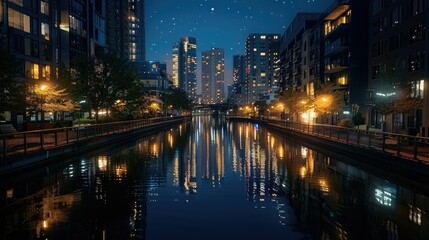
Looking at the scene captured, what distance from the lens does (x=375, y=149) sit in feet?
70.0

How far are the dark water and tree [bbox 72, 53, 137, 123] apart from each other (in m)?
28.4

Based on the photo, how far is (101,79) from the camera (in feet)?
161

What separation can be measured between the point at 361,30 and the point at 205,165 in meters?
40.5

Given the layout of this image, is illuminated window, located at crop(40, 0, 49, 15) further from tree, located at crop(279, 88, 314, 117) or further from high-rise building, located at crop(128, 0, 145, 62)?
high-rise building, located at crop(128, 0, 145, 62)

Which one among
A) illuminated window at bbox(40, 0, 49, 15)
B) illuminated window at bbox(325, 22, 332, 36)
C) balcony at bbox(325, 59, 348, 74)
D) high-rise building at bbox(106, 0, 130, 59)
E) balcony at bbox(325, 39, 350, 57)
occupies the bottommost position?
balcony at bbox(325, 59, 348, 74)

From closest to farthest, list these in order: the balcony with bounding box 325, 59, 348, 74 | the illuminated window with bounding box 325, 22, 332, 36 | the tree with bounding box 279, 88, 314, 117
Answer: the balcony with bounding box 325, 59, 348, 74 < the tree with bounding box 279, 88, 314, 117 < the illuminated window with bounding box 325, 22, 332, 36

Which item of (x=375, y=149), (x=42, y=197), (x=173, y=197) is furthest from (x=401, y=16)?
(x=42, y=197)

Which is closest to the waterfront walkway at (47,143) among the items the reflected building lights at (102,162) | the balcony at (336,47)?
→ the reflected building lights at (102,162)

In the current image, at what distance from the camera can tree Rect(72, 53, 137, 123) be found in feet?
158

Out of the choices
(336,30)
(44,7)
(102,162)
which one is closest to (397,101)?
(102,162)

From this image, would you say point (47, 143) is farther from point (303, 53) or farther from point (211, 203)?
point (303, 53)

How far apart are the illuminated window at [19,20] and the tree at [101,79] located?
32.5 ft

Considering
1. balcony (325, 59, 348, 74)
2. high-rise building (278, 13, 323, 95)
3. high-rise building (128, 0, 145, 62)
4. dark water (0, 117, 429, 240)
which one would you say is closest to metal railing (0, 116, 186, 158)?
dark water (0, 117, 429, 240)

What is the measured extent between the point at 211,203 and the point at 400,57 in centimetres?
3516
